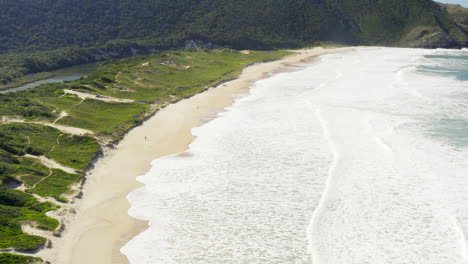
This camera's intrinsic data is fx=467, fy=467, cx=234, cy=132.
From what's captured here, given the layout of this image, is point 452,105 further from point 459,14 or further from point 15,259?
point 459,14

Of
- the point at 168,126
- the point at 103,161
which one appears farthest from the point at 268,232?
the point at 168,126

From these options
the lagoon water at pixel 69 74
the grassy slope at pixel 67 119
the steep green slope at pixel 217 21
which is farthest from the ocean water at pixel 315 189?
the steep green slope at pixel 217 21

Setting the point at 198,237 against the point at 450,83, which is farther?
the point at 450,83

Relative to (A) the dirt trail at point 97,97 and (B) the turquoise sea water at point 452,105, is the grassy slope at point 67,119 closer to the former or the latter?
(A) the dirt trail at point 97,97

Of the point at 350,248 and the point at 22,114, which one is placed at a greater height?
the point at 22,114

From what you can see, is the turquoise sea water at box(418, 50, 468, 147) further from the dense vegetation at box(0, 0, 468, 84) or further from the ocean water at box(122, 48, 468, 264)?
the dense vegetation at box(0, 0, 468, 84)

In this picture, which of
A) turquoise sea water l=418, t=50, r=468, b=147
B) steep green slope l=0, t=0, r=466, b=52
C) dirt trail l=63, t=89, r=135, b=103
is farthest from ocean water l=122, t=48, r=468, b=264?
steep green slope l=0, t=0, r=466, b=52

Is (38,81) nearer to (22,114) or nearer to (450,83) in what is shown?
(22,114)

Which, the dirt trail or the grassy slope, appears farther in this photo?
the dirt trail
